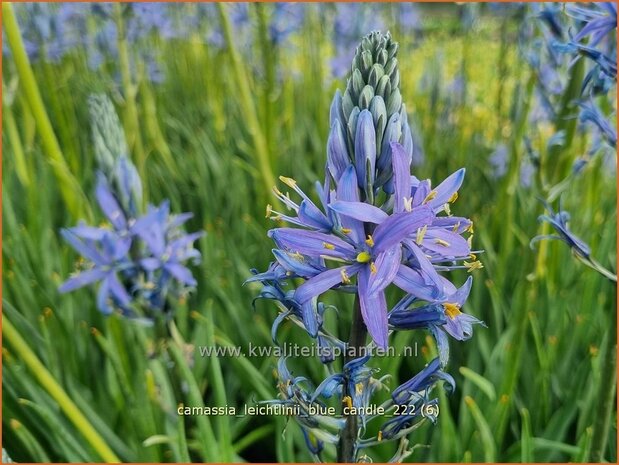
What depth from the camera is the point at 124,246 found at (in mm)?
1419

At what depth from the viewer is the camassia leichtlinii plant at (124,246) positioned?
4.70 feet

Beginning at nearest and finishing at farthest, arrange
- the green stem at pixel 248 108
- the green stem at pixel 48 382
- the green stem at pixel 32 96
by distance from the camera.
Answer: the green stem at pixel 48 382 < the green stem at pixel 32 96 < the green stem at pixel 248 108

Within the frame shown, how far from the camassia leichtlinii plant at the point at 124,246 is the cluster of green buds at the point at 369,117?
2.58 ft

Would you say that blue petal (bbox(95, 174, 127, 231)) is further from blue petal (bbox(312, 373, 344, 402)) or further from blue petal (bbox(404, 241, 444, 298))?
blue petal (bbox(404, 241, 444, 298))

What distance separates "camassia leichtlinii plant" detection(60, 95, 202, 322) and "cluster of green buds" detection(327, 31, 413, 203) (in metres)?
0.79

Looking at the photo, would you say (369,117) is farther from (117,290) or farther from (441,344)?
(117,290)

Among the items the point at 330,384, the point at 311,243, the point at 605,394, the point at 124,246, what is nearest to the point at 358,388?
the point at 330,384

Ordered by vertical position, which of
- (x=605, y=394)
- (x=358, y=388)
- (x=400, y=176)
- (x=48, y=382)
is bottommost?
(x=605, y=394)

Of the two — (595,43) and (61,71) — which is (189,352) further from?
(61,71)

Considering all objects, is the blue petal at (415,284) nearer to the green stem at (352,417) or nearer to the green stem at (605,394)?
the green stem at (352,417)

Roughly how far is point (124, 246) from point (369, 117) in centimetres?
88

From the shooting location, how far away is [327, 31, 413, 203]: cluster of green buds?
2.52ft

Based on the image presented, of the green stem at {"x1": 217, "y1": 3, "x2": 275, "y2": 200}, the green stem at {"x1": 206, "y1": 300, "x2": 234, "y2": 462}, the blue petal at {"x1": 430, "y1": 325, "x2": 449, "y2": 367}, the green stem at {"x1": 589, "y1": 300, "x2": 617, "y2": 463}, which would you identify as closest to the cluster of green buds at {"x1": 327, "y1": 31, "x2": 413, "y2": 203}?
the blue petal at {"x1": 430, "y1": 325, "x2": 449, "y2": 367}

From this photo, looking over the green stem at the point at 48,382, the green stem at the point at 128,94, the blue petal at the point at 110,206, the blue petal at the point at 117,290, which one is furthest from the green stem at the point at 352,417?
the green stem at the point at 128,94
